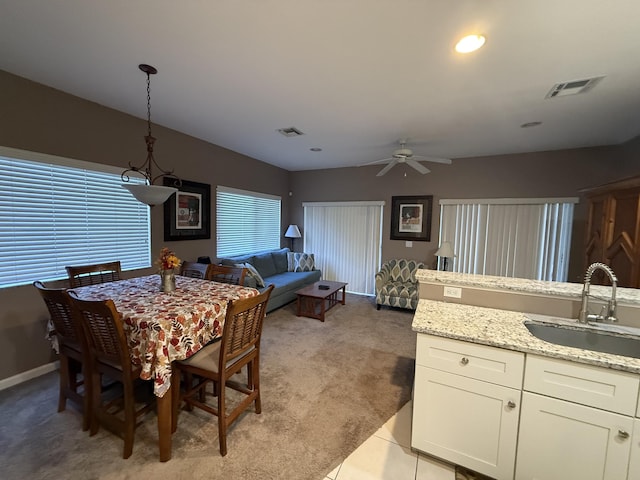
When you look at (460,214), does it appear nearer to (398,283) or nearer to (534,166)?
(534,166)

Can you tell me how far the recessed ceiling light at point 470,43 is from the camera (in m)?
1.72

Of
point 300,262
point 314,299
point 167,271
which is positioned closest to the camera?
point 167,271

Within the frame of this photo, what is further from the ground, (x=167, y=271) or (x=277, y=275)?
(x=167, y=271)

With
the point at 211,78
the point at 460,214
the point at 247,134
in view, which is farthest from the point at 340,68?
the point at 460,214

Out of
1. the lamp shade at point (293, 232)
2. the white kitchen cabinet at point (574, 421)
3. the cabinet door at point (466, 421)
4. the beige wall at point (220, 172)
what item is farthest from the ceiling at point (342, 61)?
the lamp shade at point (293, 232)

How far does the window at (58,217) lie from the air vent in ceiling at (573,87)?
178 inches

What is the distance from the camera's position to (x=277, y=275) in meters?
5.36

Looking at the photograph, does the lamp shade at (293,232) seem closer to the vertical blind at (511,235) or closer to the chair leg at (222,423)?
the vertical blind at (511,235)

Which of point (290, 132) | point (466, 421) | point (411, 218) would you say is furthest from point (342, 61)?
point (411, 218)

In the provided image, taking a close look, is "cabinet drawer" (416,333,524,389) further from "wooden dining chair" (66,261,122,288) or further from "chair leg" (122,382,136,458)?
"wooden dining chair" (66,261,122,288)

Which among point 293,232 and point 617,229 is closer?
→ point 617,229

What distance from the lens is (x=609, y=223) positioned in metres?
2.76

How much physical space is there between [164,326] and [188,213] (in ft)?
8.63

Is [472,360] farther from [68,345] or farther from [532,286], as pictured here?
[68,345]
